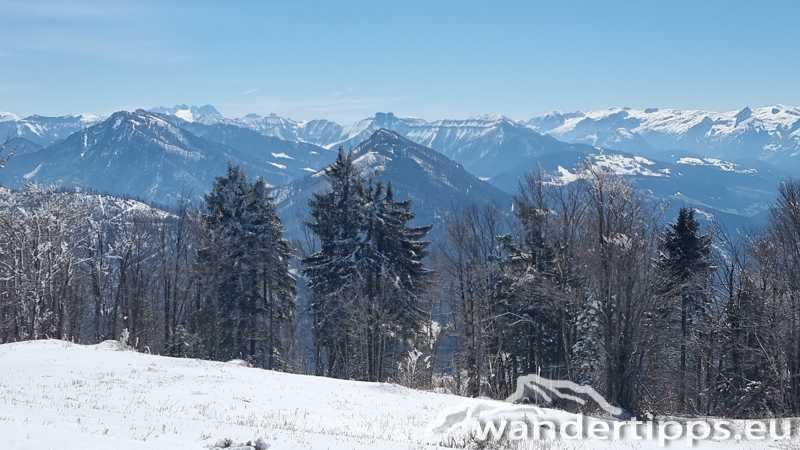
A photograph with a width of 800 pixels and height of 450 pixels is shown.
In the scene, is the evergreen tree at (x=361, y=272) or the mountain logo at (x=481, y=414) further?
the evergreen tree at (x=361, y=272)

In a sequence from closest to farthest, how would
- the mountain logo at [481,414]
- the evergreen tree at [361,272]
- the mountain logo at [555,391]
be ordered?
the mountain logo at [481,414] < the mountain logo at [555,391] < the evergreen tree at [361,272]

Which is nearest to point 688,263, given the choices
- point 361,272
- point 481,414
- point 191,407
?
point 361,272

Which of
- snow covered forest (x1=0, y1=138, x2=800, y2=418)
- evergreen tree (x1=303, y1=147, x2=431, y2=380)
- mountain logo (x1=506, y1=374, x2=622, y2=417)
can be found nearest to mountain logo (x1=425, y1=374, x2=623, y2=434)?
mountain logo (x1=506, y1=374, x2=622, y2=417)

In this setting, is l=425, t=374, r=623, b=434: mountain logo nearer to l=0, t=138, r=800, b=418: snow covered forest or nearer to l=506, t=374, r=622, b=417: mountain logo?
l=506, t=374, r=622, b=417: mountain logo

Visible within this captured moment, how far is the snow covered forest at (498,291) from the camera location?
2086 cm

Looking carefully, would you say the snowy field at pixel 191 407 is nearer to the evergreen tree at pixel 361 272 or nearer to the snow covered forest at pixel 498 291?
the snow covered forest at pixel 498 291

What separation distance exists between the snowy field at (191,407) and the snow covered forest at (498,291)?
4.84m

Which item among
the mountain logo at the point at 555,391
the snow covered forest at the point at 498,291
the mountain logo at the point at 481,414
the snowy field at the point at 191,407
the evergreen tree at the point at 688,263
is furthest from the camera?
the evergreen tree at the point at 688,263

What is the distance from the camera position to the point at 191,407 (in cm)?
1299

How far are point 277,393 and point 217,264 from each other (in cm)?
1460

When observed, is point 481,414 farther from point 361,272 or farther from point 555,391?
point 361,272

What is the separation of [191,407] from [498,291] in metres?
18.9

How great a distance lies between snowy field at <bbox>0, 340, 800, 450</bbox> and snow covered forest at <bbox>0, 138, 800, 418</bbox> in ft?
15.9

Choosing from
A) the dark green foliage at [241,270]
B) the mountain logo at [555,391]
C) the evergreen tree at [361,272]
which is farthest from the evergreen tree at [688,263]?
the dark green foliage at [241,270]
